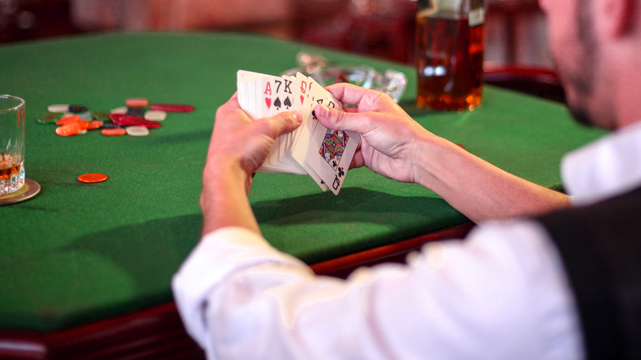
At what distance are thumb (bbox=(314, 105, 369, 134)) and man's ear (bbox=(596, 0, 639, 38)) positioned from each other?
0.53 metres

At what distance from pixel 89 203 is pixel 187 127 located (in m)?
0.53

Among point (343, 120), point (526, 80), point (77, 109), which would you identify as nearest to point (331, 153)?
point (343, 120)

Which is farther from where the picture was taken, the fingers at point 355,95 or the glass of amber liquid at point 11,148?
the fingers at point 355,95

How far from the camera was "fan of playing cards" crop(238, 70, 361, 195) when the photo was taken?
3.73ft

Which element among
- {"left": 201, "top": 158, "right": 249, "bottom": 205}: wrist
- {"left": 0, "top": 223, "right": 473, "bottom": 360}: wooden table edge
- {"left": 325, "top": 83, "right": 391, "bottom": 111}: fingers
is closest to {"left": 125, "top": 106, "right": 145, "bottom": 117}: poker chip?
{"left": 325, "top": 83, "right": 391, "bottom": 111}: fingers

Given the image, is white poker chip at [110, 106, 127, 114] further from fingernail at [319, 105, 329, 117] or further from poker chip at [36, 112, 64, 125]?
fingernail at [319, 105, 329, 117]

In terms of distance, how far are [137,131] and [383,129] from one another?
2.23 feet

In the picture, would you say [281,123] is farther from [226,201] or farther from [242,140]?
[226,201]

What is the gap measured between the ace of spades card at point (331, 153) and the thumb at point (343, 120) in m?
0.02

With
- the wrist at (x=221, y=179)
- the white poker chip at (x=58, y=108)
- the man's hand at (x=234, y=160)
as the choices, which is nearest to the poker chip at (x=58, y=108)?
the white poker chip at (x=58, y=108)

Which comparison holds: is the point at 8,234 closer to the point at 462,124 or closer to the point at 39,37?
the point at 462,124

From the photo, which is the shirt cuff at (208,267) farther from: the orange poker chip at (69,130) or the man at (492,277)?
the orange poker chip at (69,130)

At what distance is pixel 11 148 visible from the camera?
115cm

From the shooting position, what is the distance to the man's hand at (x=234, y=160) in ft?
3.04
